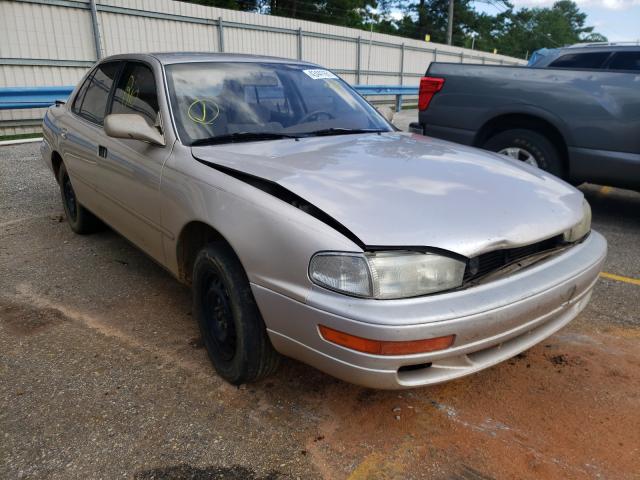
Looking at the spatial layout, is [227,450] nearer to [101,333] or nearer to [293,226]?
[293,226]

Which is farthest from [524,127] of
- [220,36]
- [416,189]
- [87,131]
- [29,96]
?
[220,36]

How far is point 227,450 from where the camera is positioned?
7.05 feet

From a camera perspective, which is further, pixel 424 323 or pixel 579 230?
pixel 579 230

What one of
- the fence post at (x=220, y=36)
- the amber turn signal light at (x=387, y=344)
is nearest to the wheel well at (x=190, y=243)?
the amber turn signal light at (x=387, y=344)

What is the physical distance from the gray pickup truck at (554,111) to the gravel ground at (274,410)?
1877 millimetres

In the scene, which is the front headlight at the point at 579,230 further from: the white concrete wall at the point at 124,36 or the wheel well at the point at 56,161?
the white concrete wall at the point at 124,36

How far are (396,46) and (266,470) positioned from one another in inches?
892

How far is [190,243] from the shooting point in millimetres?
2795

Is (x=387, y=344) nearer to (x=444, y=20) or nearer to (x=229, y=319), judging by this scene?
(x=229, y=319)

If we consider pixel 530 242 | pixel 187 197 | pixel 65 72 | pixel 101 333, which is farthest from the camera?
pixel 65 72

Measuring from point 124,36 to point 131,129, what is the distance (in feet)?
36.4

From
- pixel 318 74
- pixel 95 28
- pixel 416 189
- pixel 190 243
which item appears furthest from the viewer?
pixel 95 28

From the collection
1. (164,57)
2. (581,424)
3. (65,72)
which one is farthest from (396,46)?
(581,424)

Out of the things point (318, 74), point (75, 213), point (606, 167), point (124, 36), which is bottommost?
point (75, 213)
